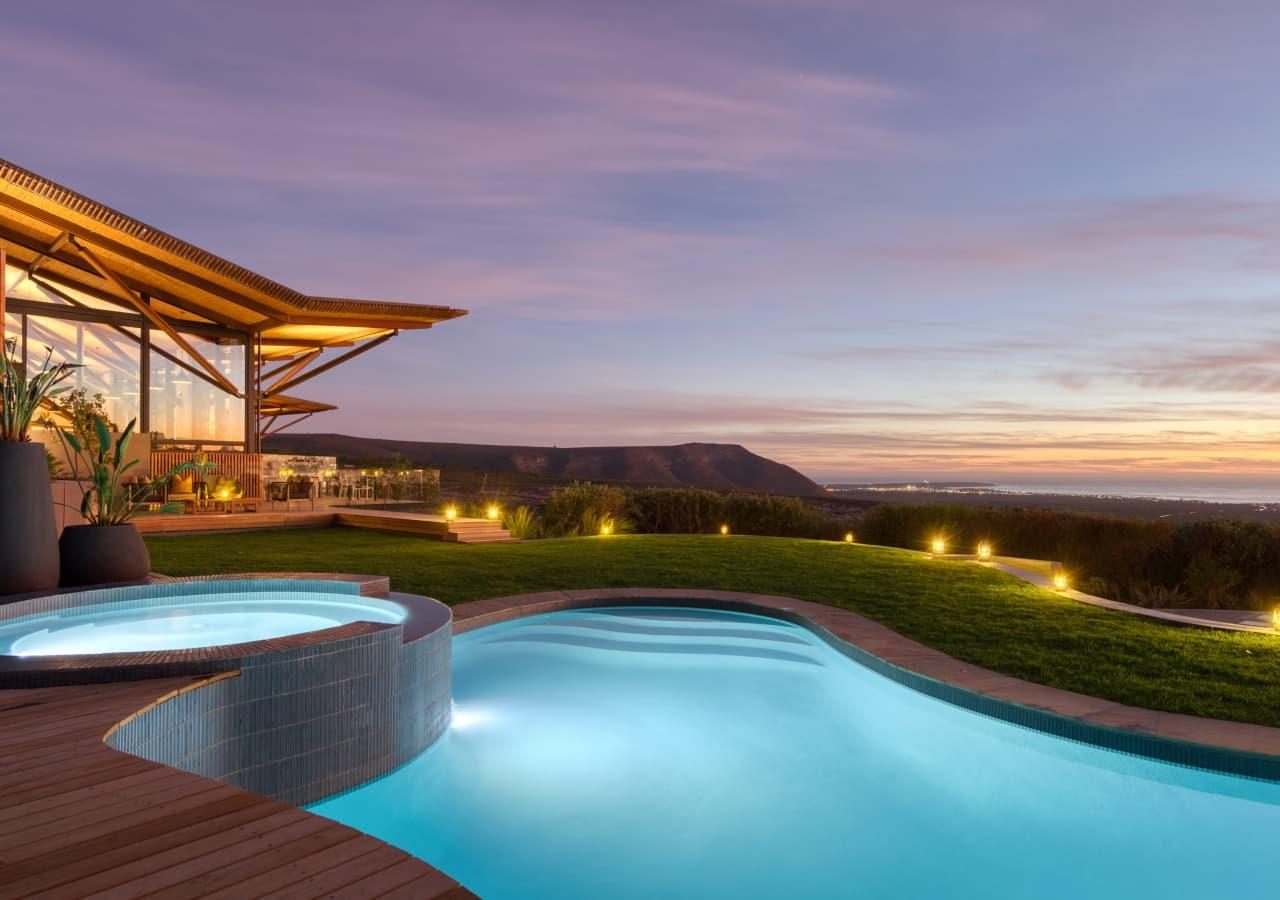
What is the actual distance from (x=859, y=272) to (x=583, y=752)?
43.0 ft

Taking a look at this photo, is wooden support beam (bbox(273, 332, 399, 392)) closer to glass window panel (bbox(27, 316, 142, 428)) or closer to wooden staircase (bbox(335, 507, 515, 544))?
glass window panel (bbox(27, 316, 142, 428))

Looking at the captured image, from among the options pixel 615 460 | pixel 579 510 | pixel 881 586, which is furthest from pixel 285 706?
pixel 615 460

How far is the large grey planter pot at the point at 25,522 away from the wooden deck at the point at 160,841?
3.30 m

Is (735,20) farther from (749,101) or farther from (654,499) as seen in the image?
(654,499)

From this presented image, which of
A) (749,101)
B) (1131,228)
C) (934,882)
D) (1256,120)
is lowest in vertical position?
(934,882)

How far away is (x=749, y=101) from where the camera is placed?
428 inches

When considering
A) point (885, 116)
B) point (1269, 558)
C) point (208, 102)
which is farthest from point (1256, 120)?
point (208, 102)

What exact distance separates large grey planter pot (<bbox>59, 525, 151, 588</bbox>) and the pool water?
1.65 feet

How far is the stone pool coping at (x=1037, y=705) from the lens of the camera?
3.54 meters

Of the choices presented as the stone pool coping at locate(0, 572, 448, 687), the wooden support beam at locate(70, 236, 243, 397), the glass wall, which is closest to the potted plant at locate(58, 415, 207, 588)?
the stone pool coping at locate(0, 572, 448, 687)

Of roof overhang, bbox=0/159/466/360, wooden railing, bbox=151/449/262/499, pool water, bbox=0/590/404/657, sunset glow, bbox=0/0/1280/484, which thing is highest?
sunset glow, bbox=0/0/1280/484

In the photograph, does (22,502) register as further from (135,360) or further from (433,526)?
(135,360)

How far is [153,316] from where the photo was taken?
42.0 ft

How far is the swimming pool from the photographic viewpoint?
4805 mm
